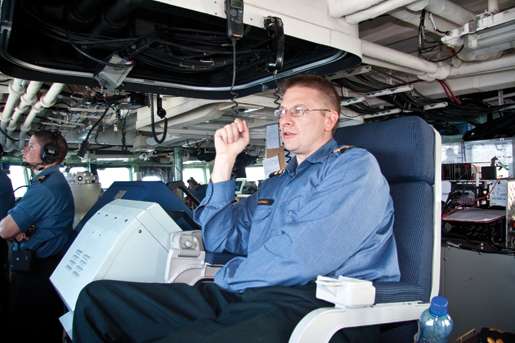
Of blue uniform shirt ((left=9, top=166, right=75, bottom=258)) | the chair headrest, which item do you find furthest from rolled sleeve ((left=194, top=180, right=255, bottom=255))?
blue uniform shirt ((left=9, top=166, right=75, bottom=258))

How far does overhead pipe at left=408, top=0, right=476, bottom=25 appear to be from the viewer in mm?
1806

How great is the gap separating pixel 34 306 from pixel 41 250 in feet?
1.17

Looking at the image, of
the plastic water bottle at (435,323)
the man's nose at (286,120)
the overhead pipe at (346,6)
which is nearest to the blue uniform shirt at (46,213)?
the man's nose at (286,120)

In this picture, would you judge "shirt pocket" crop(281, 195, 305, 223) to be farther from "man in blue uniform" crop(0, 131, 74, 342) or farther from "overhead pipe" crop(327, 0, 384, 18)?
"man in blue uniform" crop(0, 131, 74, 342)

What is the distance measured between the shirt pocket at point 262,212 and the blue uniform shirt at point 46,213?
4.98ft

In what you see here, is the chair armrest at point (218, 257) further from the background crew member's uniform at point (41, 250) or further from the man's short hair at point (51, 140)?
the man's short hair at point (51, 140)

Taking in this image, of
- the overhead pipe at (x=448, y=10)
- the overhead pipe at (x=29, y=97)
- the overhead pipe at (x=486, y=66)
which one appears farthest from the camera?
the overhead pipe at (x=29, y=97)

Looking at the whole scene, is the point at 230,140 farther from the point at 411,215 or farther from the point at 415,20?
the point at 415,20

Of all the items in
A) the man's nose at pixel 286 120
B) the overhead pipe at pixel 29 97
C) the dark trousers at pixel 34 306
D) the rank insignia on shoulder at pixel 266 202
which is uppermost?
→ the overhead pipe at pixel 29 97

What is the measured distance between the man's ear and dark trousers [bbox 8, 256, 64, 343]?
2.03 m

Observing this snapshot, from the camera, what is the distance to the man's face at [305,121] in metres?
1.41

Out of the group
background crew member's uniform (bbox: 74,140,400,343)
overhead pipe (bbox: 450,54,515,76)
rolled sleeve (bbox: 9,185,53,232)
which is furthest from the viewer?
overhead pipe (bbox: 450,54,515,76)

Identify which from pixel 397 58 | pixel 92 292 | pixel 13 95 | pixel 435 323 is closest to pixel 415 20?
pixel 397 58

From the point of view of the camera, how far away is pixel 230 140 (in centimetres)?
154
